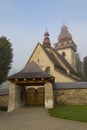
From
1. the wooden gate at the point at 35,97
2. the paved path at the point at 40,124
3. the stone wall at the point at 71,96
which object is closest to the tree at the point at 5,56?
the wooden gate at the point at 35,97

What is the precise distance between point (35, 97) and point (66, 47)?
26.5 meters

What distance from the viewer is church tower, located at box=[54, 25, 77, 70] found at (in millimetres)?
48234

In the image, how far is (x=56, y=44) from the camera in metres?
51.7

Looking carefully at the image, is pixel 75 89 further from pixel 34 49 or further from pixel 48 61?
pixel 34 49

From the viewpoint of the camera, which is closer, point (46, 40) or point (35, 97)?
point (35, 97)

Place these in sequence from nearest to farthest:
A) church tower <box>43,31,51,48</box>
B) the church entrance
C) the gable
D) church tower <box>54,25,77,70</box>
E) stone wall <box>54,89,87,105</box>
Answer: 1. stone wall <box>54,89,87,105</box>
2. the church entrance
3. the gable
4. church tower <box>43,31,51,48</box>
5. church tower <box>54,25,77,70</box>

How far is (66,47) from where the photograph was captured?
161ft

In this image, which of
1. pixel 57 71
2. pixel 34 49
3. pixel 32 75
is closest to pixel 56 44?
pixel 34 49

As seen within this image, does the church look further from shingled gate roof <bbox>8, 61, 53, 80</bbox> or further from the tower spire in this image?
the tower spire

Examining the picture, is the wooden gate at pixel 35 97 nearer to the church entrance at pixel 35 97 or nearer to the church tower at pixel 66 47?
the church entrance at pixel 35 97

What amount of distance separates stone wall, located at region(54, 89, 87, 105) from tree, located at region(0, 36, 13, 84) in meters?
10.0

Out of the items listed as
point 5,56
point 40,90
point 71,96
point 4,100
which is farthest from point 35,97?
point 5,56

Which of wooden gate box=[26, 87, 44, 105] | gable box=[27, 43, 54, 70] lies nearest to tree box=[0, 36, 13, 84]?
gable box=[27, 43, 54, 70]

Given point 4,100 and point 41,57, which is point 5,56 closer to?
point 41,57
